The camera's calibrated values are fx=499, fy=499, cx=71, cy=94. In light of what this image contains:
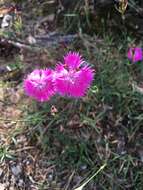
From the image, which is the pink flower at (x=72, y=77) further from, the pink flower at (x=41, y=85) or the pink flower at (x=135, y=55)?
the pink flower at (x=135, y=55)

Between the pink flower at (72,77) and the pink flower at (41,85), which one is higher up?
the pink flower at (72,77)

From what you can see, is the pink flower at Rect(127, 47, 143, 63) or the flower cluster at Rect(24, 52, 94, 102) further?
the pink flower at Rect(127, 47, 143, 63)

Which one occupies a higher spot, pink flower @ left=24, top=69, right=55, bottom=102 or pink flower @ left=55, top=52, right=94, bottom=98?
pink flower @ left=55, top=52, right=94, bottom=98

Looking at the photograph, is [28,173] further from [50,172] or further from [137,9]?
[137,9]

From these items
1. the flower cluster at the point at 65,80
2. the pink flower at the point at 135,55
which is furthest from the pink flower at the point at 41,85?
the pink flower at the point at 135,55

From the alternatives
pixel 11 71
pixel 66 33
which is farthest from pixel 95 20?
pixel 11 71

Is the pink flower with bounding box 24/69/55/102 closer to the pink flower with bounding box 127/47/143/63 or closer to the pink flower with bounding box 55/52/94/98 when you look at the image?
the pink flower with bounding box 55/52/94/98

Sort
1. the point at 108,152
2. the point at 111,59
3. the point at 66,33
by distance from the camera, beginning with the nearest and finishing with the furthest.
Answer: the point at 108,152 < the point at 111,59 < the point at 66,33

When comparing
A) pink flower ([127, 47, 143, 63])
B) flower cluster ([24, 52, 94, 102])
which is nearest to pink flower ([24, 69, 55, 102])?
flower cluster ([24, 52, 94, 102])
